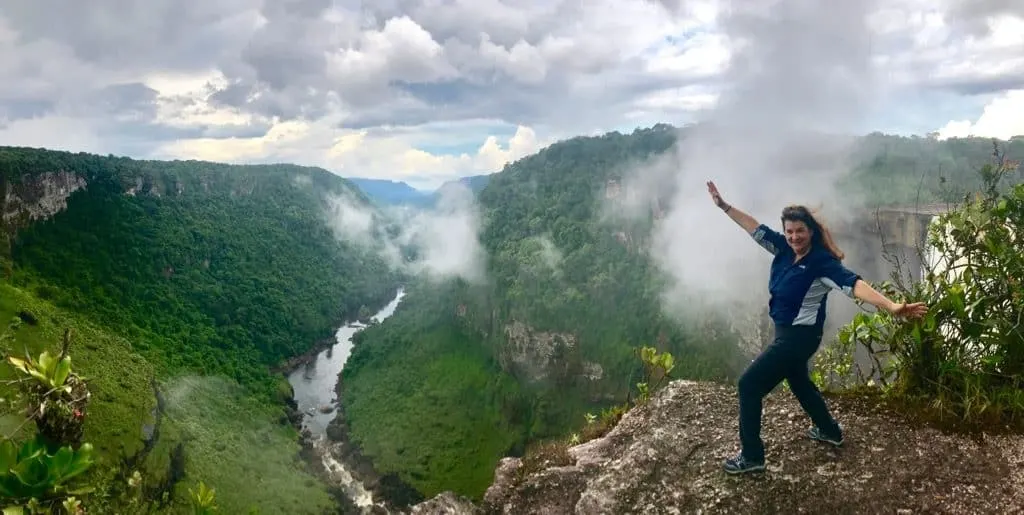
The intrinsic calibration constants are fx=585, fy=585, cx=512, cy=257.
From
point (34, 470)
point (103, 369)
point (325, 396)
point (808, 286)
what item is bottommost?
point (325, 396)

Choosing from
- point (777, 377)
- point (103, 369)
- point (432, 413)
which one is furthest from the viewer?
point (432, 413)

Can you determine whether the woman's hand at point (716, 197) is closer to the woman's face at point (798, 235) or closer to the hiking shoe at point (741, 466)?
the woman's face at point (798, 235)

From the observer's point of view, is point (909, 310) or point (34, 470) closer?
point (34, 470)

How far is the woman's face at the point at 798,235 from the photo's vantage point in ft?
17.4

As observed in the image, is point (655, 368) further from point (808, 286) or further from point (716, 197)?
point (808, 286)

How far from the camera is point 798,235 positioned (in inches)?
209

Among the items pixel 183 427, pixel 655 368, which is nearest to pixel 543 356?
pixel 183 427

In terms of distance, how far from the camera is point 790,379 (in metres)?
5.59

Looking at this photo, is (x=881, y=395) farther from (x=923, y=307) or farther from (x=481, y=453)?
(x=481, y=453)

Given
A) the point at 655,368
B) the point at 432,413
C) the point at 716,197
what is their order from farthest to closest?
the point at 432,413, the point at 655,368, the point at 716,197

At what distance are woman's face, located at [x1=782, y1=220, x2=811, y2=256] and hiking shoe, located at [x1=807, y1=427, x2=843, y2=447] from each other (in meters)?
2.04

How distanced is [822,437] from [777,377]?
1135 millimetres

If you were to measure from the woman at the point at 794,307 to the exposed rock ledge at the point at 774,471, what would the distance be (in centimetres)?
41

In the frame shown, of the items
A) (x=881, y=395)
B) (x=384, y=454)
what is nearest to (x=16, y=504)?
(x=881, y=395)
